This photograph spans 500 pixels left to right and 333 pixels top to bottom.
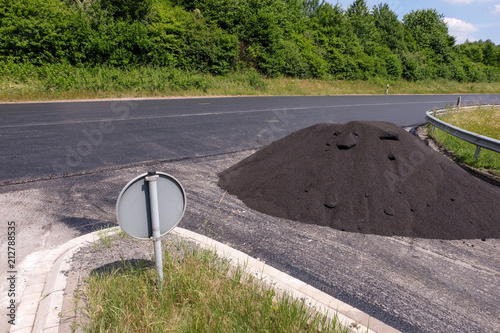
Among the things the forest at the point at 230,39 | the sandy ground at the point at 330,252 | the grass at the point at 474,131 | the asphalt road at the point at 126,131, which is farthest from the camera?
the forest at the point at 230,39

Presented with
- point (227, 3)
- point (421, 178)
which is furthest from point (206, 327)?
point (227, 3)

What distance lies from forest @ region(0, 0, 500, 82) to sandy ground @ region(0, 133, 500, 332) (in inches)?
644

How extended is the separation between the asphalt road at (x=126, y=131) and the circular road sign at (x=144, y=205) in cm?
446

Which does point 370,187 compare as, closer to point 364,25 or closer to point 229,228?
point 229,228

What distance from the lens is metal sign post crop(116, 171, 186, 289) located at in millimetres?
3166

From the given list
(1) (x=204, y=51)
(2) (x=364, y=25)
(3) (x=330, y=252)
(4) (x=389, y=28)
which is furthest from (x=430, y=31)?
(3) (x=330, y=252)

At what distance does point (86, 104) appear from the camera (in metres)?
16.1

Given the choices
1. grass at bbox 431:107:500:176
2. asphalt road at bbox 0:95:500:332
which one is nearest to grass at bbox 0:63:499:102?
asphalt road at bbox 0:95:500:332

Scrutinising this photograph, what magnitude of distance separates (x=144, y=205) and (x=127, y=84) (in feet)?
61.5

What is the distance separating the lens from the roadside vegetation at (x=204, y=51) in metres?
19.8

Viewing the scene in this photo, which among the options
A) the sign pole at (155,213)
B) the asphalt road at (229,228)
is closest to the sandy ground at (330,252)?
the asphalt road at (229,228)

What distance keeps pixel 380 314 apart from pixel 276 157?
4.11 metres

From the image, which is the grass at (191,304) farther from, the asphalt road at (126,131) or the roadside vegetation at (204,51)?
the roadside vegetation at (204,51)

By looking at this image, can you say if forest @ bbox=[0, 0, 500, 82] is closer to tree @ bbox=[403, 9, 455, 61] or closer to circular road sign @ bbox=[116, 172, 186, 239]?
tree @ bbox=[403, 9, 455, 61]
